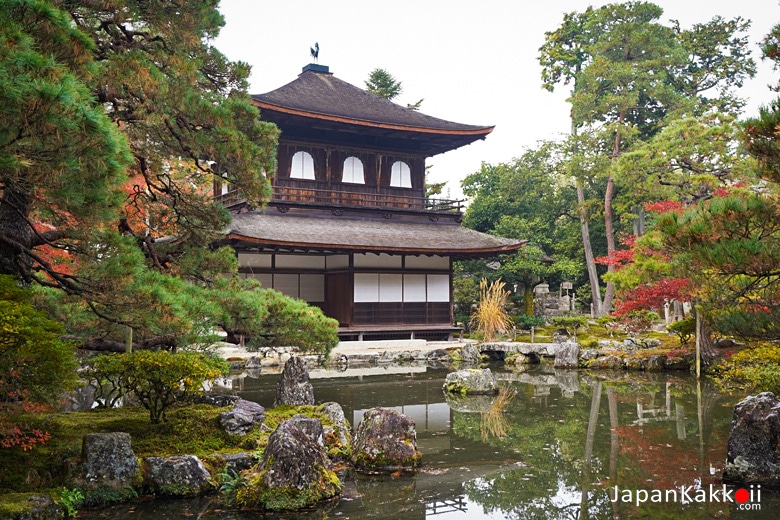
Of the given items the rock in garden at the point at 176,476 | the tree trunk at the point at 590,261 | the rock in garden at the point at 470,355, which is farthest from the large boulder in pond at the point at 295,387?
the tree trunk at the point at 590,261

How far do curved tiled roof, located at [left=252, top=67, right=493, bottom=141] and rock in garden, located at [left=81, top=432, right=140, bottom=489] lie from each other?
13.2 m

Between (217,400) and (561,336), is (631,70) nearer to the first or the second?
(561,336)

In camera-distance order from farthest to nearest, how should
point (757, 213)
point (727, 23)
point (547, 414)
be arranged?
point (727, 23), point (547, 414), point (757, 213)

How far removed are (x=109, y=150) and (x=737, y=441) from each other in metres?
5.89

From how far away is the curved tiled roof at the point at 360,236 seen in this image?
16.8 m

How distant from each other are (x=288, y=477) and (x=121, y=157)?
302cm

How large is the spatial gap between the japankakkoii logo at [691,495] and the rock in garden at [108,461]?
14.0 feet

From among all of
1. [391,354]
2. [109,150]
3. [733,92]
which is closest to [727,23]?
[733,92]

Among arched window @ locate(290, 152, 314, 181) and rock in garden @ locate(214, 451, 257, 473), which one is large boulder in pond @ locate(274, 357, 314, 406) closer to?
rock in garden @ locate(214, 451, 257, 473)

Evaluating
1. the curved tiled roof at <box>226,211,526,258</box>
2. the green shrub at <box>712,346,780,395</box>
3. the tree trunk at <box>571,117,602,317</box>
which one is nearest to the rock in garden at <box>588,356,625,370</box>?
the curved tiled roof at <box>226,211,526,258</box>

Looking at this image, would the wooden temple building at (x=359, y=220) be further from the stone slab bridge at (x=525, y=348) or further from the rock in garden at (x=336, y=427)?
the rock in garden at (x=336, y=427)

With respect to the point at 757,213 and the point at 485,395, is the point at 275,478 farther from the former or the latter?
the point at 485,395

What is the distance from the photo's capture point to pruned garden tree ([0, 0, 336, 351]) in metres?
3.67

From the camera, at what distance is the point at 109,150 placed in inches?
153
